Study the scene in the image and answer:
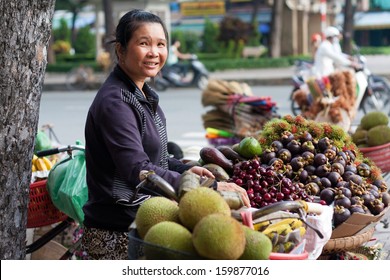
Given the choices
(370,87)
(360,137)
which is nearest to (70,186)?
(360,137)

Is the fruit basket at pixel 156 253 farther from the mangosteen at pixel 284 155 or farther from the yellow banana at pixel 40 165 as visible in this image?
the yellow banana at pixel 40 165

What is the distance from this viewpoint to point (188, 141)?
1291cm

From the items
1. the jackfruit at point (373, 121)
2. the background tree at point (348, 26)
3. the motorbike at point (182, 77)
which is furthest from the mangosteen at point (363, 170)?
the background tree at point (348, 26)

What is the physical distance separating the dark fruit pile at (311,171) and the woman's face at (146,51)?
723mm

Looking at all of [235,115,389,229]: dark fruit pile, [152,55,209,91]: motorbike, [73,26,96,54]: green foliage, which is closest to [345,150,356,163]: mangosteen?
[235,115,389,229]: dark fruit pile

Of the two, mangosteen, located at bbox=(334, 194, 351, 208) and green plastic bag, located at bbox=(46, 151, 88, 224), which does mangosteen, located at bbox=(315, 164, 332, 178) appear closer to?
mangosteen, located at bbox=(334, 194, 351, 208)

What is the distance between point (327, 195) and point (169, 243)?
150cm

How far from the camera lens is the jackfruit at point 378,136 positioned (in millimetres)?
6020

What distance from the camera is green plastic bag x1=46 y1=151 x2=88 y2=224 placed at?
15.0 feet

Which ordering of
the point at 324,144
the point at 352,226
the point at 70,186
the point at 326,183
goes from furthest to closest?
the point at 70,186 < the point at 324,144 < the point at 326,183 < the point at 352,226

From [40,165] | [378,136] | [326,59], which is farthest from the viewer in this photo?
[326,59]

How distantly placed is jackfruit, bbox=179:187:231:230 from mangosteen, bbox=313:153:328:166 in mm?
1426

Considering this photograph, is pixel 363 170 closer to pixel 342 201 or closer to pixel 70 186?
pixel 342 201

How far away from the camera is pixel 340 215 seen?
392 cm
